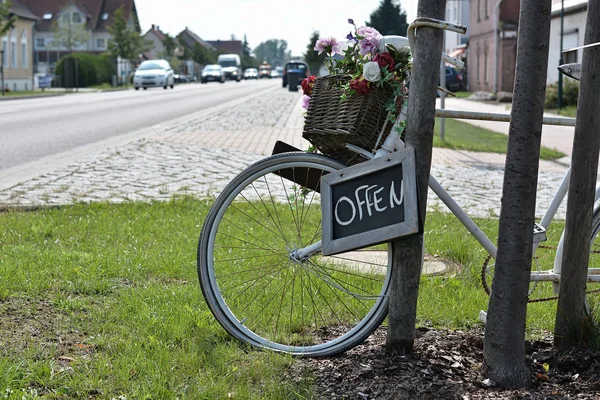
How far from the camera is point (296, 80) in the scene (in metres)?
49.8

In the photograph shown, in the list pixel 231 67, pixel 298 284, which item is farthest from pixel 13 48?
pixel 298 284

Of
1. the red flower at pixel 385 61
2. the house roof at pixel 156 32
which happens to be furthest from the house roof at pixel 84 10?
the red flower at pixel 385 61

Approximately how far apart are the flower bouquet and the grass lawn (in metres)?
0.85

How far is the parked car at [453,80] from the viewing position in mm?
47438

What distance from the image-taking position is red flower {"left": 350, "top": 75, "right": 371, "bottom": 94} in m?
3.32

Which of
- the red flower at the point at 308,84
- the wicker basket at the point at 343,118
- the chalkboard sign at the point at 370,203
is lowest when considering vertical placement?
the chalkboard sign at the point at 370,203

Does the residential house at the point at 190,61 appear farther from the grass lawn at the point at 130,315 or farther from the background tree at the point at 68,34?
the grass lawn at the point at 130,315

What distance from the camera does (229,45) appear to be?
631 ft

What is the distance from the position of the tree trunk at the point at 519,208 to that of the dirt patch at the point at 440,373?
0.11m

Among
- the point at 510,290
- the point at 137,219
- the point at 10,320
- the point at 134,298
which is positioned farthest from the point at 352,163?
the point at 137,219

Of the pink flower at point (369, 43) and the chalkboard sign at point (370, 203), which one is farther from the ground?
the pink flower at point (369, 43)

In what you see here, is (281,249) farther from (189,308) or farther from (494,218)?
(494,218)

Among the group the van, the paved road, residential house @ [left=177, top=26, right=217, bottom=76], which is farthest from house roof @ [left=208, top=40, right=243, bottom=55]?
the paved road

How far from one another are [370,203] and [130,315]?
127 cm
